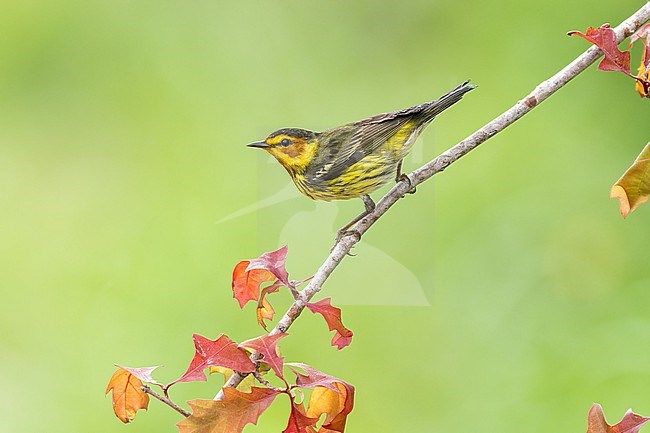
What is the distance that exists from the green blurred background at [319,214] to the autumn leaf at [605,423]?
2.41 feet

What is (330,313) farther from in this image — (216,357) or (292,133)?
(292,133)

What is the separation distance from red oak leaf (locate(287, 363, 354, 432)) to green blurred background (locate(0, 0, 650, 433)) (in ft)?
2.23

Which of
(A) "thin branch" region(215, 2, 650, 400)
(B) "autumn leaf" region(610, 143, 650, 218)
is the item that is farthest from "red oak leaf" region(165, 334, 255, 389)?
(B) "autumn leaf" region(610, 143, 650, 218)

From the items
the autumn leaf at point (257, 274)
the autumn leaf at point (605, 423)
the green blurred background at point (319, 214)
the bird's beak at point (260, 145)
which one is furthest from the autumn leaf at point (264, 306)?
the green blurred background at point (319, 214)

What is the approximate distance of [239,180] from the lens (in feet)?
5.52

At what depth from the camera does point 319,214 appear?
151 centimetres

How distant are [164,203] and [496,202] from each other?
631 millimetres

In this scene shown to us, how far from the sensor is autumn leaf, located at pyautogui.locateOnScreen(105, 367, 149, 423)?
1.50 feet

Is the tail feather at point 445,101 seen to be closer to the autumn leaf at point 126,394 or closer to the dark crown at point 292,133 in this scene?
the dark crown at point 292,133

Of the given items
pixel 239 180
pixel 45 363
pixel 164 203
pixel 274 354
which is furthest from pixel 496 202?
pixel 274 354

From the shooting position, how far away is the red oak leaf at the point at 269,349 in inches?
16.8

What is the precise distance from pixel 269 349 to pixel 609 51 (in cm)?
26

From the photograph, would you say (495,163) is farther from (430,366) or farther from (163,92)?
(163,92)

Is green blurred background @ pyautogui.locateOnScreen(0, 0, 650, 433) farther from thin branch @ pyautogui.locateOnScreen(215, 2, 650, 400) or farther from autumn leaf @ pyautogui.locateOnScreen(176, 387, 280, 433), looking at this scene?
autumn leaf @ pyautogui.locateOnScreen(176, 387, 280, 433)
